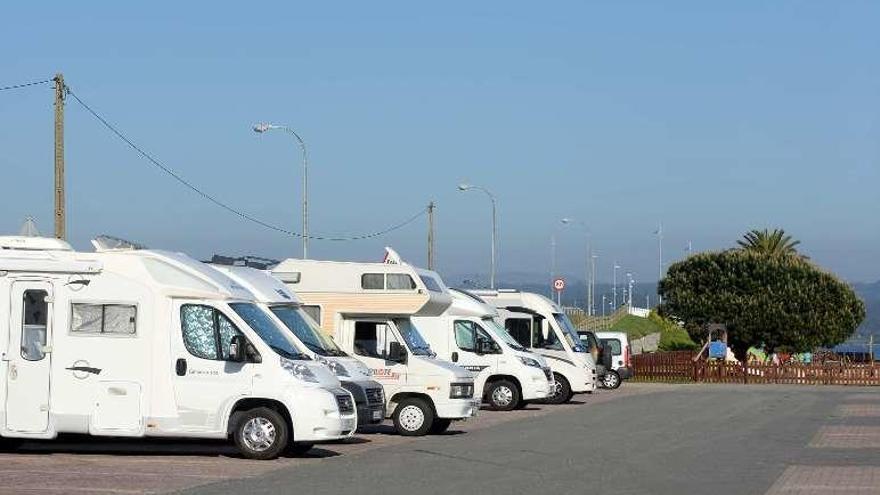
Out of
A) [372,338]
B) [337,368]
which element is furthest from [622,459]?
[372,338]

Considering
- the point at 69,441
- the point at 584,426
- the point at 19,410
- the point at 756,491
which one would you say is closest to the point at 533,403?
the point at 584,426

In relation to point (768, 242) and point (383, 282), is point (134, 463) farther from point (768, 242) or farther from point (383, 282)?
point (768, 242)

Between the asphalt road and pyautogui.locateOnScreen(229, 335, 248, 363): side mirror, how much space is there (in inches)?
67.4

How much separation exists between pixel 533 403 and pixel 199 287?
18.4 m

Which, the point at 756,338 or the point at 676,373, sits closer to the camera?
the point at 676,373

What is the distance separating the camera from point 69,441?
2367 cm

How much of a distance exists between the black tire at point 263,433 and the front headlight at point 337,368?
1436mm

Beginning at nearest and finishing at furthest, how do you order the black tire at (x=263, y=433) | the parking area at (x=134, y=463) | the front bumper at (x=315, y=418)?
the parking area at (x=134, y=463)
the front bumper at (x=315, y=418)
the black tire at (x=263, y=433)

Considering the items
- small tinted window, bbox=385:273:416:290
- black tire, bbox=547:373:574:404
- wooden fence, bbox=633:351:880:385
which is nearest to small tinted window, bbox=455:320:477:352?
small tinted window, bbox=385:273:416:290

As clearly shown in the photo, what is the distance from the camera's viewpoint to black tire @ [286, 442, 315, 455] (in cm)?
2117

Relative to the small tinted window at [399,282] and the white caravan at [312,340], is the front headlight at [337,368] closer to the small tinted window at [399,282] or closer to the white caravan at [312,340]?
the white caravan at [312,340]

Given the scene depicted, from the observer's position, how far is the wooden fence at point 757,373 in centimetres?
5862

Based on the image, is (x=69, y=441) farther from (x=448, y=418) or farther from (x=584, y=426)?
(x=584, y=426)

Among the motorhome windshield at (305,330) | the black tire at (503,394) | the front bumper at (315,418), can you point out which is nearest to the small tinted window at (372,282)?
the motorhome windshield at (305,330)
